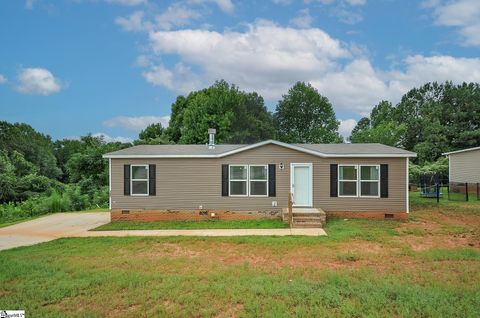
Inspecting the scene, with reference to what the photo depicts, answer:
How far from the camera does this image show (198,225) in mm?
12961

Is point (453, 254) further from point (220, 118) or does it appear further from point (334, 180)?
point (220, 118)

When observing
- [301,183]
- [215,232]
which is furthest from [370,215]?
[215,232]

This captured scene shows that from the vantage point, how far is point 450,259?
7.63 meters

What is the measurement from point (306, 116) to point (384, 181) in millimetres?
30380

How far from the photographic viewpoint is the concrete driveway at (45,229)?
35.8ft

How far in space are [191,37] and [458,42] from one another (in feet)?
57.2

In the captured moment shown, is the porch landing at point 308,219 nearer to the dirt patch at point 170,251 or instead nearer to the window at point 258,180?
the window at point 258,180

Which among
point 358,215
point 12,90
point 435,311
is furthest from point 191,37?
point 435,311

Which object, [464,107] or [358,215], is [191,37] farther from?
[464,107]

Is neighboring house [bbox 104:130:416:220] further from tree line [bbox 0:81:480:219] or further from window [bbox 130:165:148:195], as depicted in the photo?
tree line [bbox 0:81:480:219]

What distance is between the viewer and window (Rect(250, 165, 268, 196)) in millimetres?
14266

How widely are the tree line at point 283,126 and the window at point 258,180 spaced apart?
1599 cm

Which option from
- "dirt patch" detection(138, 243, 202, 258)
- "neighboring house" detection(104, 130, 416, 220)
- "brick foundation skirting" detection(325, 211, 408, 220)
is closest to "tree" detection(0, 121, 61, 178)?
"neighboring house" detection(104, 130, 416, 220)

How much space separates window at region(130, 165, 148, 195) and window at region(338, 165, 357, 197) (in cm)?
832
